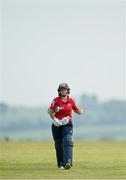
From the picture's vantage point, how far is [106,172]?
77.0ft

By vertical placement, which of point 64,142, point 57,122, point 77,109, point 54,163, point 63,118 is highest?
point 77,109

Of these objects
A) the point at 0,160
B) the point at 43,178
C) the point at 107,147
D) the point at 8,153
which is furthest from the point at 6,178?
the point at 107,147

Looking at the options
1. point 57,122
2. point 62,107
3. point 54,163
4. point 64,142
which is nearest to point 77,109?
point 62,107

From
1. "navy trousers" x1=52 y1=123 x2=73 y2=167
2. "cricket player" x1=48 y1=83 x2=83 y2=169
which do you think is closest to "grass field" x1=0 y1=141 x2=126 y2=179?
"navy trousers" x1=52 y1=123 x2=73 y2=167

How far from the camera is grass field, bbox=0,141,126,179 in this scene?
22828 mm

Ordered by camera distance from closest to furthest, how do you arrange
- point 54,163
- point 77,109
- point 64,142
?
point 64,142, point 77,109, point 54,163

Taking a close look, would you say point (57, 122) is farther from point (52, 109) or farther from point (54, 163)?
point (54, 163)

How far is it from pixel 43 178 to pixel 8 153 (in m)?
9.20

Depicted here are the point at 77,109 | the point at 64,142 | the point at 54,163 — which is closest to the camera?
the point at 64,142

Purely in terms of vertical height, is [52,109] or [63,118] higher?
[52,109]

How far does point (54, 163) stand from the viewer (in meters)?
26.5

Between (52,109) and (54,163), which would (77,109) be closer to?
(52,109)

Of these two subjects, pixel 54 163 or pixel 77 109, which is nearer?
pixel 77 109

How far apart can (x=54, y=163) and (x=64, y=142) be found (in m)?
1.94
